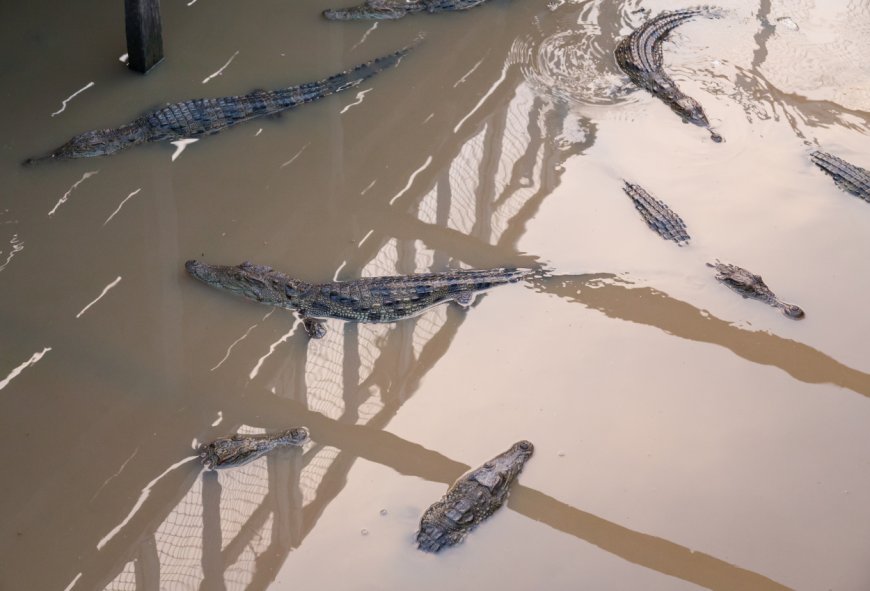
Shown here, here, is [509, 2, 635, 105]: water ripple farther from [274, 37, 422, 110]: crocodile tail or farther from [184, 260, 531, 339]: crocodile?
[184, 260, 531, 339]: crocodile

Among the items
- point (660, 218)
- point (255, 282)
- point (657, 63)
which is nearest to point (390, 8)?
point (657, 63)

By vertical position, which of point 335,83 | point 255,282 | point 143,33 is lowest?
point 255,282

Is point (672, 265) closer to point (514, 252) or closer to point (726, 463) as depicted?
point (514, 252)

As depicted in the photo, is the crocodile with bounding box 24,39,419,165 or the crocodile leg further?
the crocodile with bounding box 24,39,419,165

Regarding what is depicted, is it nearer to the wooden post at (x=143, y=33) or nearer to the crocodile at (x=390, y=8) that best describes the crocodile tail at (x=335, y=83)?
the crocodile at (x=390, y=8)

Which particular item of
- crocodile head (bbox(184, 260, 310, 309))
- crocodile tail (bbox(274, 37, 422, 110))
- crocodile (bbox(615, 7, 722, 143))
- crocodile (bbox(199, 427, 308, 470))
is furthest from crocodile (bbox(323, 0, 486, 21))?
crocodile (bbox(199, 427, 308, 470))

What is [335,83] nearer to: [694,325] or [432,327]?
[432,327]
